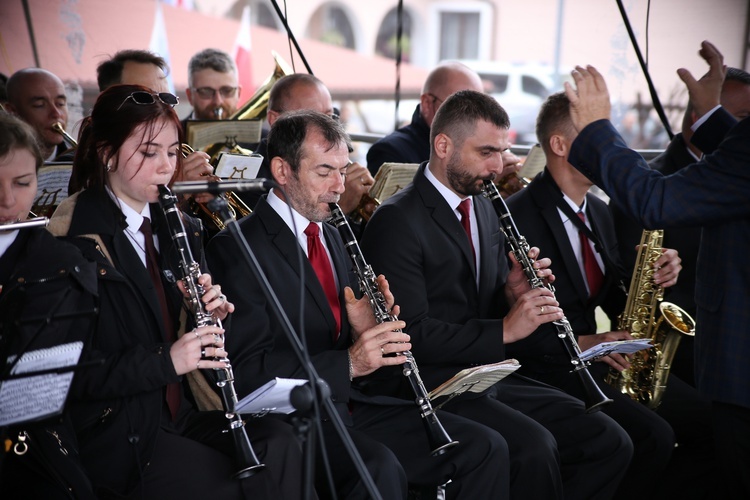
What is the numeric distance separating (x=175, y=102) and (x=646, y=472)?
289 cm

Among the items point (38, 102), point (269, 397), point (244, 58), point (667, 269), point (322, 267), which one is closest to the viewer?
point (269, 397)

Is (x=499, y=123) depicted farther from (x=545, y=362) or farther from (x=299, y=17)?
(x=299, y=17)

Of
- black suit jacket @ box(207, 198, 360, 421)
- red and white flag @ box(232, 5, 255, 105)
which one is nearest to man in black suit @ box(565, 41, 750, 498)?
black suit jacket @ box(207, 198, 360, 421)

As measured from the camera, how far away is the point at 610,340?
13.5 ft

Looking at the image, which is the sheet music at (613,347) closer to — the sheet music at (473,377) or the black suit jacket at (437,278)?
the black suit jacket at (437,278)

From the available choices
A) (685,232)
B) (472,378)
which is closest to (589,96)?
(472,378)

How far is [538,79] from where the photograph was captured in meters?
15.9

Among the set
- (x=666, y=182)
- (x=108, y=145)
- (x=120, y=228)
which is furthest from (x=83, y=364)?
(x=666, y=182)

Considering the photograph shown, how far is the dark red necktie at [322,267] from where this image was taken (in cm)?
354

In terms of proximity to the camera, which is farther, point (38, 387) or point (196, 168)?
point (196, 168)

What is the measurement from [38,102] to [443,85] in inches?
115

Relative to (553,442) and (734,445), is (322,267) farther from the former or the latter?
(734,445)

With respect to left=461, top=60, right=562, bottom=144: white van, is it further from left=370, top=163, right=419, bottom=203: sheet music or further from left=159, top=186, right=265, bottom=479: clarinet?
left=159, top=186, right=265, bottom=479: clarinet

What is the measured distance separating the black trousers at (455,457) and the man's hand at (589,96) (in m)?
1.43
